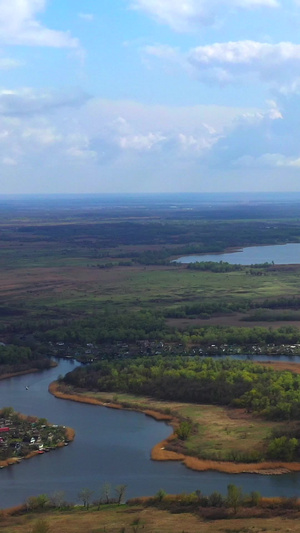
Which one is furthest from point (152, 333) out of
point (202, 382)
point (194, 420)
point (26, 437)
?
point (26, 437)

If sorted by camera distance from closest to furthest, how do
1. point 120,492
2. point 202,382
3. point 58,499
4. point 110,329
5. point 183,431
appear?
1. point 58,499
2. point 120,492
3. point 183,431
4. point 202,382
5. point 110,329

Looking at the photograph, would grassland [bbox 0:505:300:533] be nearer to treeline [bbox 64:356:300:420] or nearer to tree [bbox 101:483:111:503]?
tree [bbox 101:483:111:503]

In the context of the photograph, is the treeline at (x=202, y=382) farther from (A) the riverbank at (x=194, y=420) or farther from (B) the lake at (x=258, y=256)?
(B) the lake at (x=258, y=256)

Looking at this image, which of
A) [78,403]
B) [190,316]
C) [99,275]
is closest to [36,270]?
[99,275]

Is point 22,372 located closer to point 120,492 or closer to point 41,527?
point 120,492

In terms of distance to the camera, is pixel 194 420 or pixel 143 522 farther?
pixel 194 420

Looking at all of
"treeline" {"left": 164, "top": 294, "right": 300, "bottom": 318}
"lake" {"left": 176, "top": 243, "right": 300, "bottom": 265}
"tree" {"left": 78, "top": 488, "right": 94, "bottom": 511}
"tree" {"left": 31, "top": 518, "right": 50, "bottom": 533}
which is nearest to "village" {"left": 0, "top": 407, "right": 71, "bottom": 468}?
"tree" {"left": 78, "top": 488, "right": 94, "bottom": 511}
